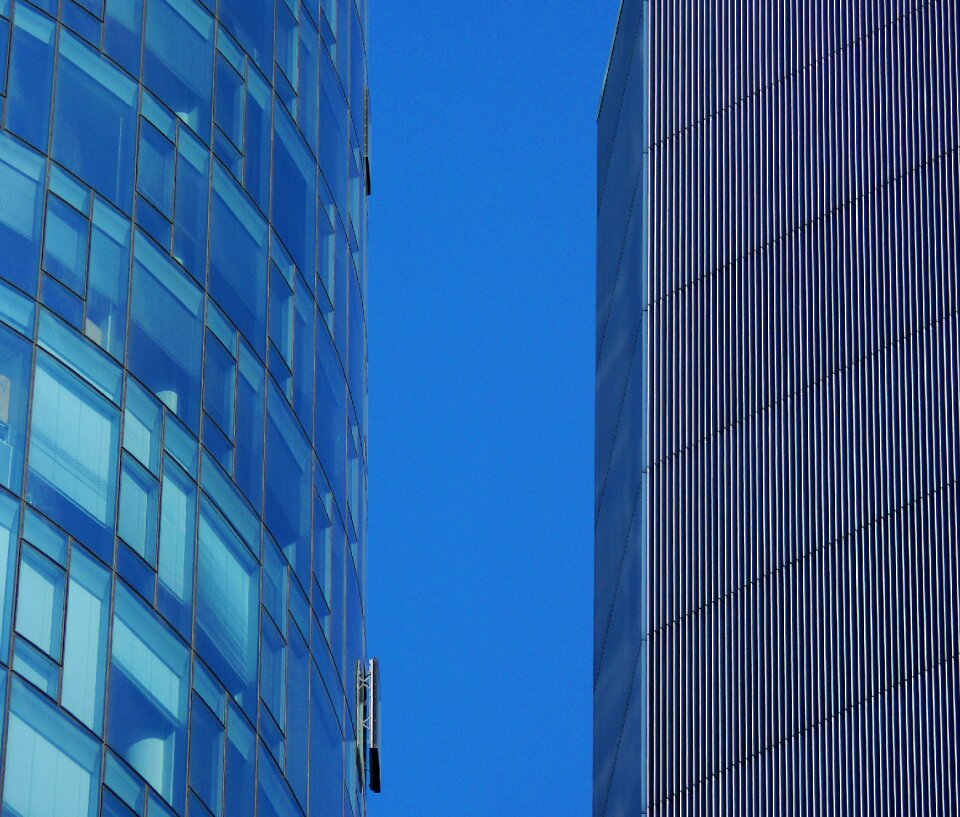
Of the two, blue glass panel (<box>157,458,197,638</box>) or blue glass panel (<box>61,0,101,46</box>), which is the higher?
blue glass panel (<box>61,0,101,46</box>)

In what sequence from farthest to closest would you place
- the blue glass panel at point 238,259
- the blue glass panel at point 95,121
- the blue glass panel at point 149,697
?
the blue glass panel at point 238,259 → the blue glass panel at point 95,121 → the blue glass panel at point 149,697

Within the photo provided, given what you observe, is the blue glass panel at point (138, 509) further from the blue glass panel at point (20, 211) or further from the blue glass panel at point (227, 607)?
the blue glass panel at point (20, 211)

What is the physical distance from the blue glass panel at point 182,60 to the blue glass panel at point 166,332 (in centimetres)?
328

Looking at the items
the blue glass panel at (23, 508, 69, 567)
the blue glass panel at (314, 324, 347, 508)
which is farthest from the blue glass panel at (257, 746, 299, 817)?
the blue glass panel at (314, 324, 347, 508)

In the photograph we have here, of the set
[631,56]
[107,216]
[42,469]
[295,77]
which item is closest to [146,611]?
[42,469]

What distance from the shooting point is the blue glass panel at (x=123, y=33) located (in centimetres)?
4553

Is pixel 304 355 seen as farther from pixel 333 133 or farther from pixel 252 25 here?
pixel 333 133

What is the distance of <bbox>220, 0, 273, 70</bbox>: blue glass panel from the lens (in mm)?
49531

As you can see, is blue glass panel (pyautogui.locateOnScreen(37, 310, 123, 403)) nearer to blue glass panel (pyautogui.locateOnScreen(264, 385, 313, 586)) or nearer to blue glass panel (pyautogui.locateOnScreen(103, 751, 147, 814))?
blue glass panel (pyautogui.locateOnScreen(264, 385, 313, 586))

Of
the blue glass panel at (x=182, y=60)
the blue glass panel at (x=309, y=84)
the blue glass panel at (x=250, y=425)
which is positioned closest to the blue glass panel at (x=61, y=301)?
the blue glass panel at (x=250, y=425)

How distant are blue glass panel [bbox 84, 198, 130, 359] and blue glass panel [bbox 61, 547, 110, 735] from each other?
3.97 meters

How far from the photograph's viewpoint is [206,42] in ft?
159

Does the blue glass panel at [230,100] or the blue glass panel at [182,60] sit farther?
the blue glass panel at [230,100]

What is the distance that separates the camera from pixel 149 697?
133 ft
